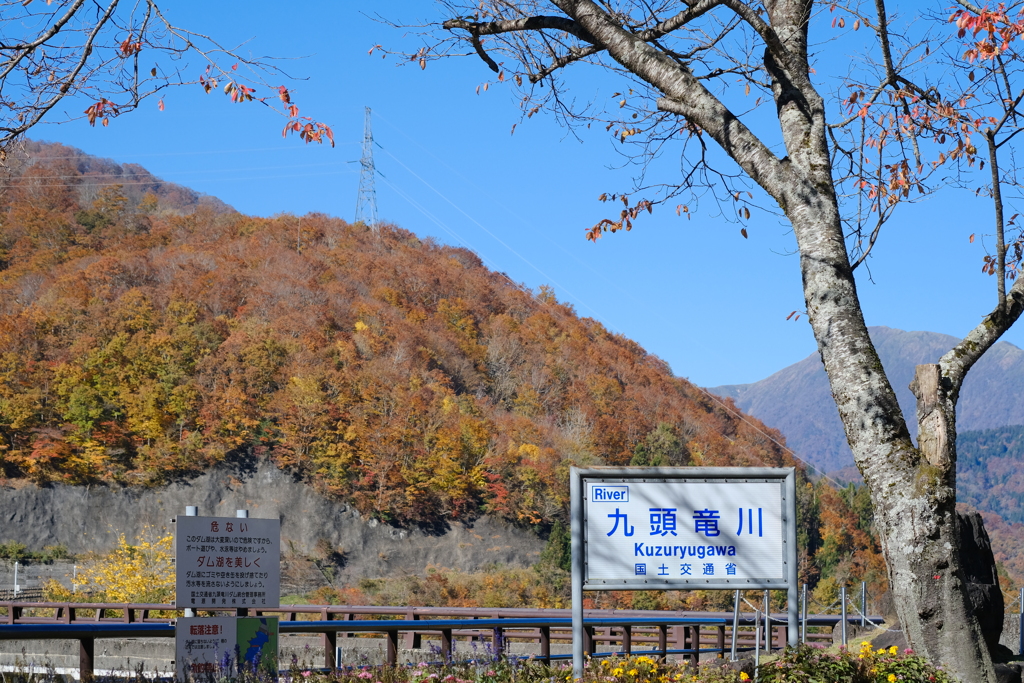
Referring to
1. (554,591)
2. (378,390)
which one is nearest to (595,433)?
(378,390)

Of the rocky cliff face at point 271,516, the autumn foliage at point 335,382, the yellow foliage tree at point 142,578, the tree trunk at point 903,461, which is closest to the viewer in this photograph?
the tree trunk at point 903,461

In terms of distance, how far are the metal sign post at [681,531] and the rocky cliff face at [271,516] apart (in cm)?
3478

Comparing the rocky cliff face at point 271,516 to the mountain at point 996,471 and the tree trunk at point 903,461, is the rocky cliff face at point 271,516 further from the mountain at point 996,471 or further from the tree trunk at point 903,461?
the mountain at point 996,471

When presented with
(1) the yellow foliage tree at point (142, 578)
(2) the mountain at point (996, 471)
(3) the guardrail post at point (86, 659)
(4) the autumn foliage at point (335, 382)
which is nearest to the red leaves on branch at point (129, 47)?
(3) the guardrail post at point (86, 659)

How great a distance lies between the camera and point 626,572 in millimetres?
5918

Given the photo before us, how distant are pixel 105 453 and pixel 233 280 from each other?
1805cm

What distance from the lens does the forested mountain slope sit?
44.8 meters

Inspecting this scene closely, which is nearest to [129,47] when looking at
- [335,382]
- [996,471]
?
[335,382]

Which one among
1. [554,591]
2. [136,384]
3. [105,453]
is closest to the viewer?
[554,591]

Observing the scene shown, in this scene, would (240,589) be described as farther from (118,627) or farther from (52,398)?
(52,398)

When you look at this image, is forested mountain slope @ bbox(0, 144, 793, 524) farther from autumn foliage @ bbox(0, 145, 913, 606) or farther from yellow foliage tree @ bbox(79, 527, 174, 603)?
yellow foliage tree @ bbox(79, 527, 174, 603)

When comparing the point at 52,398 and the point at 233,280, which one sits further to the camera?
the point at 233,280

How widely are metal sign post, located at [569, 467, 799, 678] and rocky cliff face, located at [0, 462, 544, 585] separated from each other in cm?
3478

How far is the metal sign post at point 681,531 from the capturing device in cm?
592
